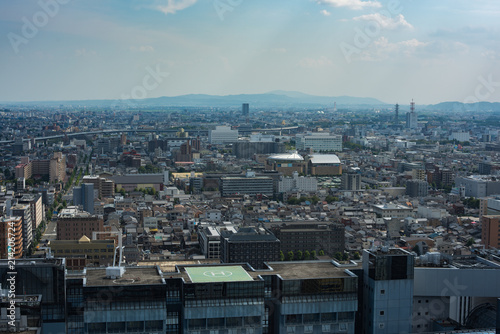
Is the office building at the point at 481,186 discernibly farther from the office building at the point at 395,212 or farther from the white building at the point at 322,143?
the white building at the point at 322,143

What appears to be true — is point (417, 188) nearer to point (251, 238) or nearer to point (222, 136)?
point (251, 238)

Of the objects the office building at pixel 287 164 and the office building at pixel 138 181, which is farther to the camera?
the office building at pixel 287 164

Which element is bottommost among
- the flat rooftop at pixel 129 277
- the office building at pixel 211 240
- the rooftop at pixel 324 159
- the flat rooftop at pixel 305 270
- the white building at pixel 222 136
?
the office building at pixel 211 240

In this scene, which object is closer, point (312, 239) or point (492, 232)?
point (312, 239)

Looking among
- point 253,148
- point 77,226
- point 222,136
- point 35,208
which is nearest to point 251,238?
point 77,226

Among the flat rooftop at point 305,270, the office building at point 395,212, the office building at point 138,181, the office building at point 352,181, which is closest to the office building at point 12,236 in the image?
the flat rooftop at point 305,270

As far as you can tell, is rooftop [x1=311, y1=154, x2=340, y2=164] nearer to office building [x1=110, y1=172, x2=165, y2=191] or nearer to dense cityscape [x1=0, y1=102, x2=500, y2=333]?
dense cityscape [x1=0, y1=102, x2=500, y2=333]

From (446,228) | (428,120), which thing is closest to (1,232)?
(446,228)
